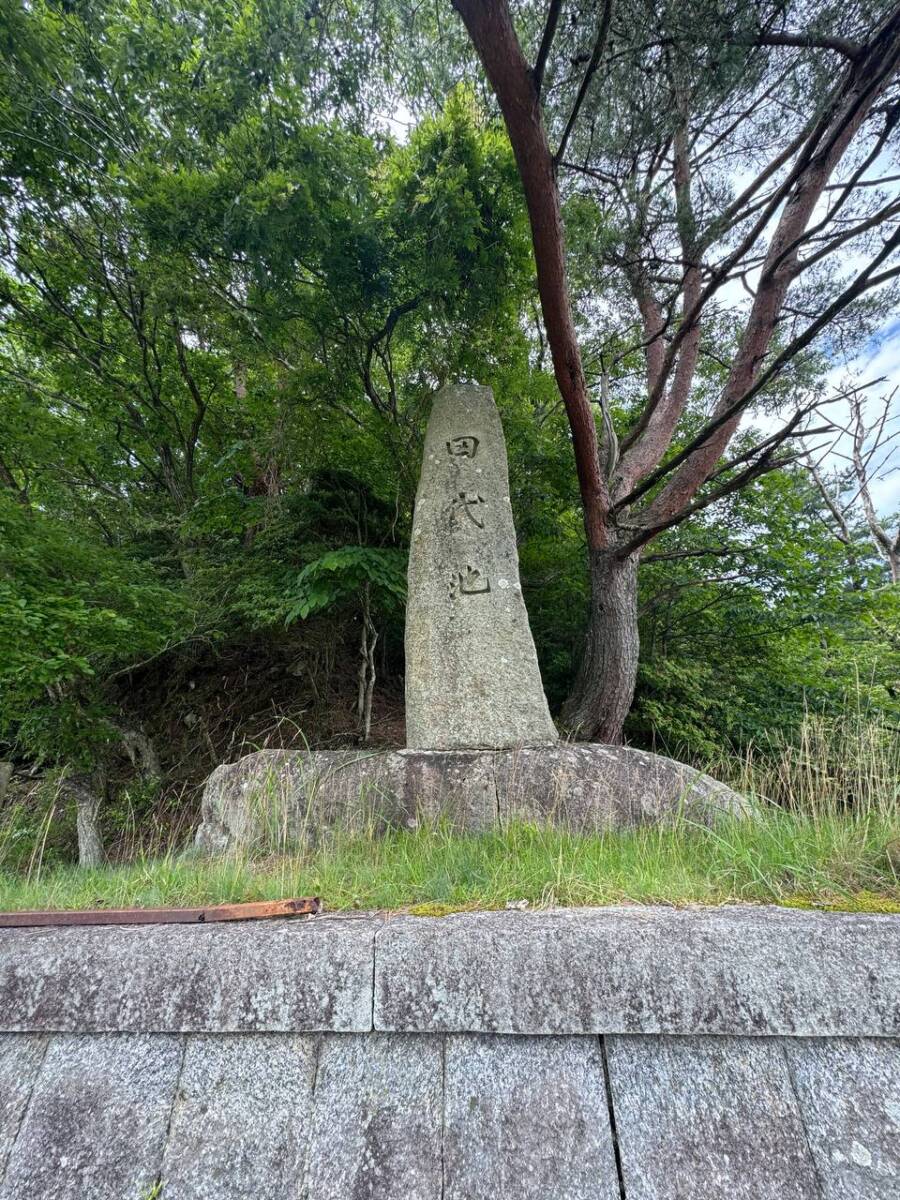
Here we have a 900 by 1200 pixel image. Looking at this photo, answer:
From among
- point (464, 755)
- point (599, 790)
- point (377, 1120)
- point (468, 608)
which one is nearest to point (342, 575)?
point (468, 608)

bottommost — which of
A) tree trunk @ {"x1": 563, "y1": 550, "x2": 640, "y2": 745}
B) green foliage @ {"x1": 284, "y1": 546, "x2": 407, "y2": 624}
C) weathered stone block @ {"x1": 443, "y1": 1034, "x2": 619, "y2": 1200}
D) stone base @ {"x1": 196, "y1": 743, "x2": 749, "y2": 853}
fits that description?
weathered stone block @ {"x1": 443, "y1": 1034, "x2": 619, "y2": 1200}

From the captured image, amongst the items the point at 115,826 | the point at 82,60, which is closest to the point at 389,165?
the point at 82,60

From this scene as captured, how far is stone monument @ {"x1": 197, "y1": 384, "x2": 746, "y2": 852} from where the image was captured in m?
2.62

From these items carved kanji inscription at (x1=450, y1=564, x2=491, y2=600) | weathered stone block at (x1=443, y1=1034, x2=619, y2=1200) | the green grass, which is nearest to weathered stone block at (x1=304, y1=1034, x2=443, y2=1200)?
weathered stone block at (x1=443, y1=1034, x2=619, y2=1200)

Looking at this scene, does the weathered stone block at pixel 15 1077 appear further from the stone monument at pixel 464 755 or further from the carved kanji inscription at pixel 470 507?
the carved kanji inscription at pixel 470 507

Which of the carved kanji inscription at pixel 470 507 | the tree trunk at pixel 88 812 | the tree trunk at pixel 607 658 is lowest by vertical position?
the tree trunk at pixel 88 812

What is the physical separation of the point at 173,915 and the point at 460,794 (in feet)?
4.41

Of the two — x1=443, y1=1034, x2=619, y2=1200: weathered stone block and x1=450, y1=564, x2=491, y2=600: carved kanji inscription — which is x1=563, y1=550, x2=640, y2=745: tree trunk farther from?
x1=443, y1=1034, x2=619, y2=1200: weathered stone block

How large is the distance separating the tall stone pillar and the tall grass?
0.72 meters

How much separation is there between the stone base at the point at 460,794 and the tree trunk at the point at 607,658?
58.1 inches

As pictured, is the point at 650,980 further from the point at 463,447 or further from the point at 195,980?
the point at 463,447

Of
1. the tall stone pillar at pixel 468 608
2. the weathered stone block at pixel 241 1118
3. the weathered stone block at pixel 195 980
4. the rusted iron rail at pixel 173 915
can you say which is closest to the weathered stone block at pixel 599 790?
the tall stone pillar at pixel 468 608

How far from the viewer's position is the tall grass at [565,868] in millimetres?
1703

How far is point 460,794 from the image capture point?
2678 millimetres
